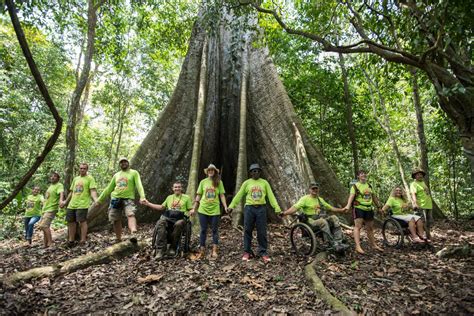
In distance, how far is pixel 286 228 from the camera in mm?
6449

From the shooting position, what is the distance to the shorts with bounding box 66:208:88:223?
5816mm

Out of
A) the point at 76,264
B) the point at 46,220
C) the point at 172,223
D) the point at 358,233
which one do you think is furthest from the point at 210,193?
the point at 46,220

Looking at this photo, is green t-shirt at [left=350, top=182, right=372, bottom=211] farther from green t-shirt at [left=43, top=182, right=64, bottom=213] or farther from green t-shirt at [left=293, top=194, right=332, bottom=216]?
green t-shirt at [left=43, top=182, right=64, bottom=213]

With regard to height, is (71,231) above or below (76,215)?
below

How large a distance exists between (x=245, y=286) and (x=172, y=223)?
179 centimetres

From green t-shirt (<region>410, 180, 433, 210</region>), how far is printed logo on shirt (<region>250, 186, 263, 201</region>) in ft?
11.8

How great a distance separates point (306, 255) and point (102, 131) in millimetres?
22251

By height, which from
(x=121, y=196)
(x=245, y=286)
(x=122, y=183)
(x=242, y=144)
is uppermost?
(x=242, y=144)

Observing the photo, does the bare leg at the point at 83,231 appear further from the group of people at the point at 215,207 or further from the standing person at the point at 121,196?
the standing person at the point at 121,196

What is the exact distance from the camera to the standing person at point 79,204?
5824 millimetres

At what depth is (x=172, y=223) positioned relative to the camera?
4.91 metres

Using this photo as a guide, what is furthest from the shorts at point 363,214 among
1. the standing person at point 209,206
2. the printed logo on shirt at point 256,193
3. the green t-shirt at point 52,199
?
the green t-shirt at point 52,199

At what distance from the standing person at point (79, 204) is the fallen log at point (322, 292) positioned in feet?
14.0

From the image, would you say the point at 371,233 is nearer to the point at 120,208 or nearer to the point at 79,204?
the point at 120,208
